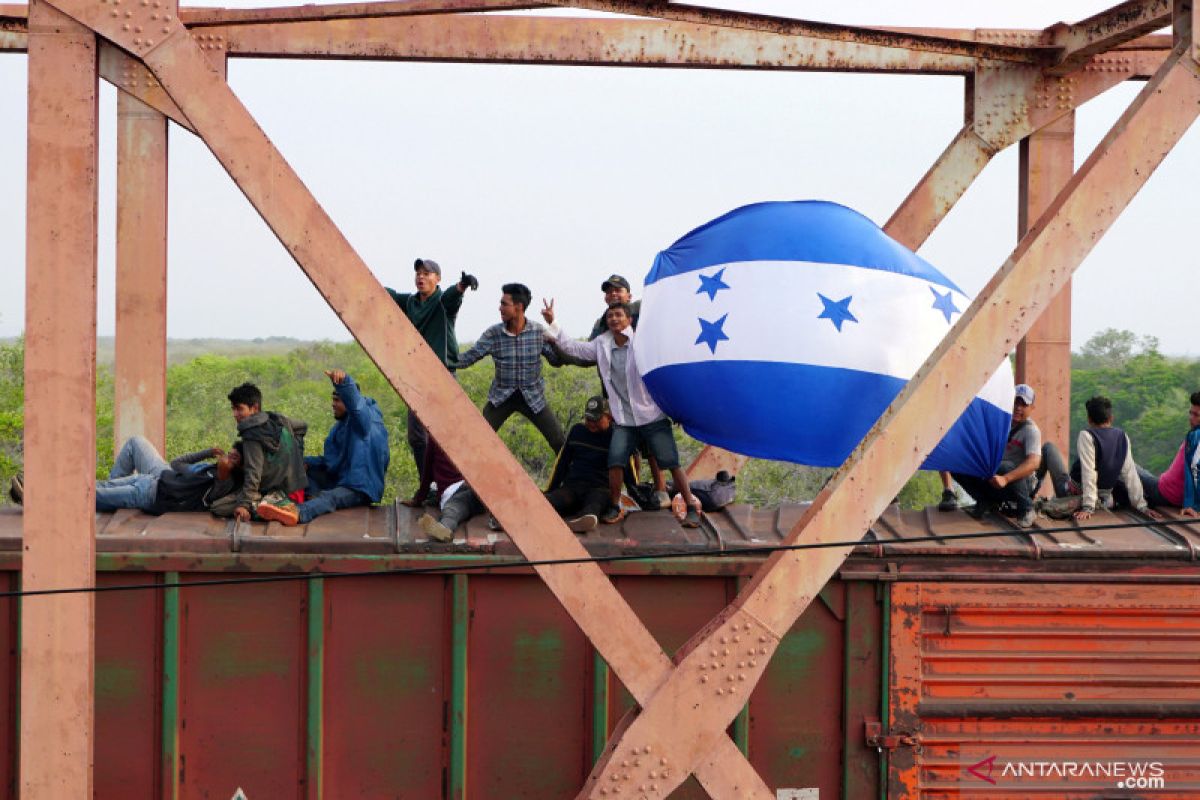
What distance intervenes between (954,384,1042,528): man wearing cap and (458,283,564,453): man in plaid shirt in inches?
91.0

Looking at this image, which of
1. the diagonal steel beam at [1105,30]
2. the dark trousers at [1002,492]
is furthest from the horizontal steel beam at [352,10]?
the dark trousers at [1002,492]

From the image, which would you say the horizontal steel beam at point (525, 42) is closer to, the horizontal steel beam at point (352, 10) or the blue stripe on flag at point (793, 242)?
the blue stripe on flag at point (793, 242)

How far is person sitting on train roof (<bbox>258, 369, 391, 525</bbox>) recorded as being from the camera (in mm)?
7691

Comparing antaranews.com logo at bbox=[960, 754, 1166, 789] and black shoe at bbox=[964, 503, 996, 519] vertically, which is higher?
black shoe at bbox=[964, 503, 996, 519]

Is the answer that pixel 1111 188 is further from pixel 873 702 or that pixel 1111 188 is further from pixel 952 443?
pixel 873 702

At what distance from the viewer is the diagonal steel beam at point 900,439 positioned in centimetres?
627

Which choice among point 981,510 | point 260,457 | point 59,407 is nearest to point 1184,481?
point 981,510

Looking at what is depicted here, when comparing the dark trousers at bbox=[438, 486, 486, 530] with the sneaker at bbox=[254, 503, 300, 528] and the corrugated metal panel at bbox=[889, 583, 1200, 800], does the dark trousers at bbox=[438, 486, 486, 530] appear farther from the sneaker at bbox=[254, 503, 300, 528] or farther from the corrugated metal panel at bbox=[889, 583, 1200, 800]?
the corrugated metal panel at bbox=[889, 583, 1200, 800]

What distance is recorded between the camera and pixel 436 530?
7055mm

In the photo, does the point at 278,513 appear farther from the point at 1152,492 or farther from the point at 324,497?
the point at 1152,492

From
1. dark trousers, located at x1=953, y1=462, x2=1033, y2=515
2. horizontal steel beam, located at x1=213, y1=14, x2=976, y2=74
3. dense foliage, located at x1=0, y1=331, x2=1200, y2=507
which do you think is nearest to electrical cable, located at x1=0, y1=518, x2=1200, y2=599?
dark trousers, located at x1=953, y1=462, x2=1033, y2=515

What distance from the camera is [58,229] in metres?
6.05

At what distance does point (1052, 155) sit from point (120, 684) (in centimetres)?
638

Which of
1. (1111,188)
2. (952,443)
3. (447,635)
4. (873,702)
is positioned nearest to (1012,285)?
(1111,188)
